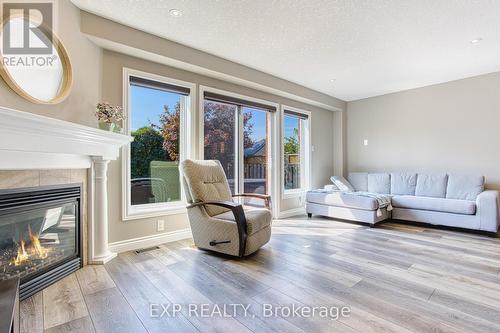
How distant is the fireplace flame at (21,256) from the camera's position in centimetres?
195

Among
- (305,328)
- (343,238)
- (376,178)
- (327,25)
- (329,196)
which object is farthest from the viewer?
(376,178)

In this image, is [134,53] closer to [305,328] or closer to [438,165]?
[305,328]

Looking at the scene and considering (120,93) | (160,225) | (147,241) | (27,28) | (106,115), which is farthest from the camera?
(160,225)

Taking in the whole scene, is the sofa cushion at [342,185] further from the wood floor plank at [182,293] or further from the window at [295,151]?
the wood floor plank at [182,293]

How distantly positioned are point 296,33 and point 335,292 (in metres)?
2.62

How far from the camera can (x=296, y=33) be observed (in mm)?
2842

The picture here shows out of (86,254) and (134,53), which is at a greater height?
(134,53)

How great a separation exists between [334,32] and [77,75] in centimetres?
268

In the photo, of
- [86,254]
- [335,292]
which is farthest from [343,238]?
[86,254]

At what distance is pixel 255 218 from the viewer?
2744 mm

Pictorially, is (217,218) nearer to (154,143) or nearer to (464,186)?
(154,143)

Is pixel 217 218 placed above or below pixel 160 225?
above

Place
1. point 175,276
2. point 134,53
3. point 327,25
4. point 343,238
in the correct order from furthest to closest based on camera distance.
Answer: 1. point 343,238
2. point 134,53
3. point 327,25
4. point 175,276

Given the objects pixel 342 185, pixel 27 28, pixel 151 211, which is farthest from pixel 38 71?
pixel 342 185
